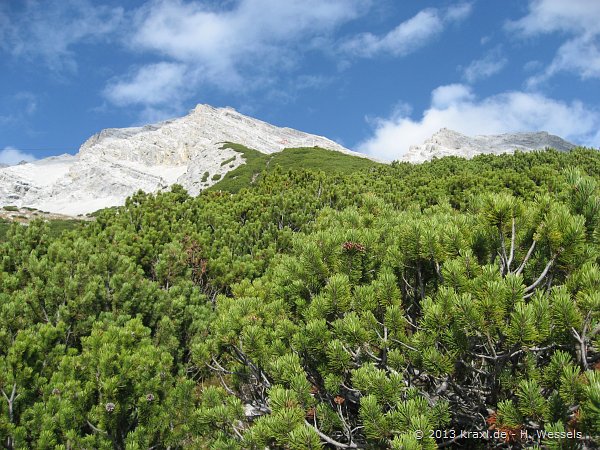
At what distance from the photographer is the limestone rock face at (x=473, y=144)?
354 feet

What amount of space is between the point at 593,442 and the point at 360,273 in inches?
111

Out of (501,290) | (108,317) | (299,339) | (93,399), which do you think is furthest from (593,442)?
(108,317)

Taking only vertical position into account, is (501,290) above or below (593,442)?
above

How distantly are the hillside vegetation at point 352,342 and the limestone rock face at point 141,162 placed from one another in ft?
199

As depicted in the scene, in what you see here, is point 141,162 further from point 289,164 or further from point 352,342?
point 352,342

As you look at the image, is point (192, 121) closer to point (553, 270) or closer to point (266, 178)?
point (266, 178)

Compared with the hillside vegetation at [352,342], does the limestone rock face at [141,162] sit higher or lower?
higher

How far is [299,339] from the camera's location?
190 inches

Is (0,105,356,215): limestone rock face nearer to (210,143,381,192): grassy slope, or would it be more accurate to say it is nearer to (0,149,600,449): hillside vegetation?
(210,143,381,192): grassy slope

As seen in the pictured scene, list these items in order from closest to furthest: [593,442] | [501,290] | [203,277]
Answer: [593,442] < [501,290] < [203,277]

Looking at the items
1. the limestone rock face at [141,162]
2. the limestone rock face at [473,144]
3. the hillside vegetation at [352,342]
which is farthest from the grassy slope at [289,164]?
the hillside vegetation at [352,342]

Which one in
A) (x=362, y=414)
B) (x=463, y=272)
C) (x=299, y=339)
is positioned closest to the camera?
(x=362, y=414)

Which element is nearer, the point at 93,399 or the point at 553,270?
the point at 553,270

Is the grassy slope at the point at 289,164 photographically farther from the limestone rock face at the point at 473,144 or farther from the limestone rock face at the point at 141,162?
the limestone rock face at the point at 473,144
